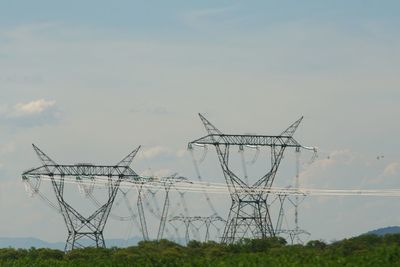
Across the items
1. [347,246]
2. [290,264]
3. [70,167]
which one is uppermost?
[70,167]

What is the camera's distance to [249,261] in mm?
78062

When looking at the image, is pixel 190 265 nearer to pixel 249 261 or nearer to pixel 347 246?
pixel 249 261

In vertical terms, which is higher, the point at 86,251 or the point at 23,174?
the point at 23,174

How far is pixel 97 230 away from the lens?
14212 centimetres

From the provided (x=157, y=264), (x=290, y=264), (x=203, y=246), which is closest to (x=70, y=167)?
(x=203, y=246)

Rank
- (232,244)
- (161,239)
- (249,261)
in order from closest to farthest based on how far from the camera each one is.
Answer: (249,261) → (232,244) → (161,239)

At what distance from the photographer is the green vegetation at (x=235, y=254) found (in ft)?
237

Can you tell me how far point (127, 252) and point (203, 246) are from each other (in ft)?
56.9

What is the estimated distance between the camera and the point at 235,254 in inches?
4299

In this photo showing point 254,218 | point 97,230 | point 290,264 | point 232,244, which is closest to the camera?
point 290,264

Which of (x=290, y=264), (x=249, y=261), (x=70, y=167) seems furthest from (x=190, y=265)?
(x=70, y=167)

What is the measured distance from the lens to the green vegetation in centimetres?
7231

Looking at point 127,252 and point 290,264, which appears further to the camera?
point 127,252

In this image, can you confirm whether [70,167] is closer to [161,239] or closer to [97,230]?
[97,230]
